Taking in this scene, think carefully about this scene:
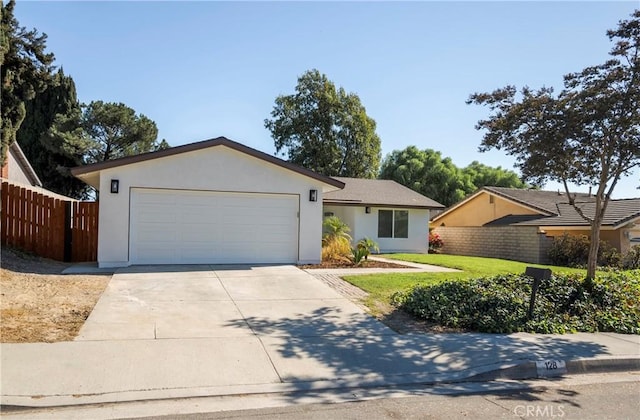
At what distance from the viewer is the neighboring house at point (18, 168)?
2267 centimetres

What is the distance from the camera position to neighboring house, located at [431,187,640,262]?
2075 cm

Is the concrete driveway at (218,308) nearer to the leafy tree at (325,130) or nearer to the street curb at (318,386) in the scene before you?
the street curb at (318,386)

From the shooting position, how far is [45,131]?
99.9 ft

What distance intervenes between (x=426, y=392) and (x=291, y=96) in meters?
37.1

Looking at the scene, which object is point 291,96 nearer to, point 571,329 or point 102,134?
point 102,134

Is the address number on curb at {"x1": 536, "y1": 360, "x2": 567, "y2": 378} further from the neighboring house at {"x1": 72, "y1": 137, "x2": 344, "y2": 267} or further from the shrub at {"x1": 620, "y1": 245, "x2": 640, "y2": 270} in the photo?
the shrub at {"x1": 620, "y1": 245, "x2": 640, "y2": 270}

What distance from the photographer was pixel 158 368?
5805 millimetres

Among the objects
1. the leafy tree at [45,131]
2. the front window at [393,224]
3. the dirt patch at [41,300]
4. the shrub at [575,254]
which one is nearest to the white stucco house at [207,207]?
the dirt patch at [41,300]

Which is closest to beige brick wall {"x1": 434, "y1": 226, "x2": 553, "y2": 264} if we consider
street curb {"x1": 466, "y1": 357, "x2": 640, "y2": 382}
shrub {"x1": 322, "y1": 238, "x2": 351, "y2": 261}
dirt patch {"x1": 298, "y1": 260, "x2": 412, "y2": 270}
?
dirt patch {"x1": 298, "y1": 260, "x2": 412, "y2": 270}

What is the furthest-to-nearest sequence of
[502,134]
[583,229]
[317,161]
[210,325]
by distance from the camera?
[317,161], [583,229], [502,134], [210,325]

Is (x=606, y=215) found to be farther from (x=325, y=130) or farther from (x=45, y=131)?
(x=45, y=131)

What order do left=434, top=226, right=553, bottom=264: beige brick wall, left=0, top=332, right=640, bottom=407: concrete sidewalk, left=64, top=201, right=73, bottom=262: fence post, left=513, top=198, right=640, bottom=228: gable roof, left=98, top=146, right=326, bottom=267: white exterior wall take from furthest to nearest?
left=513, top=198, right=640, bottom=228: gable roof, left=434, top=226, right=553, bottom=264: beige brick wall, left=64, top=201, right=73, bottom=262: fence post, left=98, top=146, right=326, bottom=267: white exterior wall, left=0, top=332, right=640, bottom=407: concrete sidewalk

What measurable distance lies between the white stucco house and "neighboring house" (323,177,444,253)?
286 inches

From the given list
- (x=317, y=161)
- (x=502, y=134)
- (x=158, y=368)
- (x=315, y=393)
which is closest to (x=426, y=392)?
(x=315, y=393)
